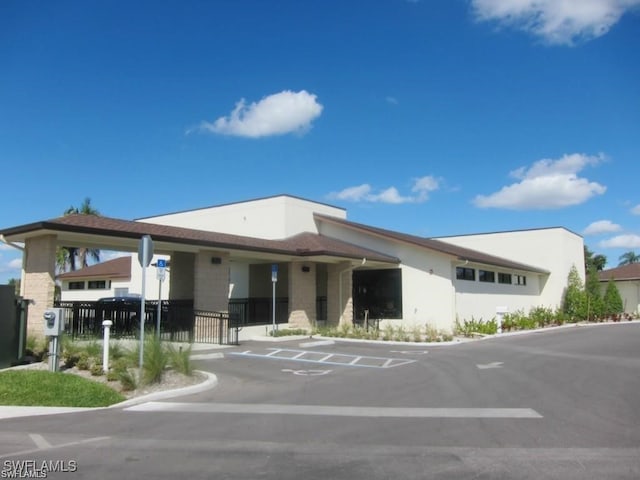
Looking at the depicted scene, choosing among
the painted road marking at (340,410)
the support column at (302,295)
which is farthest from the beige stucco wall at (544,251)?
the painted road marking at (340,410)

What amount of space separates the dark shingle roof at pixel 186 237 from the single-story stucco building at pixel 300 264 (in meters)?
0.05

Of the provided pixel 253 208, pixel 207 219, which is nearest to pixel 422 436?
pixel 253 208

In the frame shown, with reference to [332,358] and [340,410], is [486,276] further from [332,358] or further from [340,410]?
[340,410]

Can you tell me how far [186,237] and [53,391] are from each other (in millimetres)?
9233

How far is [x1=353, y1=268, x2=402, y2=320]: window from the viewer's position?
2667cm

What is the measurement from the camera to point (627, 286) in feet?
154

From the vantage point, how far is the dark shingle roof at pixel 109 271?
1533 inches

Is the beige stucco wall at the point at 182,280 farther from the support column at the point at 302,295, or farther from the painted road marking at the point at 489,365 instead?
the painted road marking at the point at 489,365

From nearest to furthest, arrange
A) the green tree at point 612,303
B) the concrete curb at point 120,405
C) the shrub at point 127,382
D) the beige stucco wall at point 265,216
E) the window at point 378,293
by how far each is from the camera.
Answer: the concrete curb at point 120,405, the shrub at point 127,382, the window at point 378,293, the beige stucco wall at point 265,216, the green tree at point 612,303

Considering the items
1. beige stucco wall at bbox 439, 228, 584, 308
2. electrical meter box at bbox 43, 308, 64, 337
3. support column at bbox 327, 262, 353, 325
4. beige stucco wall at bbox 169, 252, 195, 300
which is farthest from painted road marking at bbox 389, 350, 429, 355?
beige stucco wall at bbox 439, 228, 584, 308

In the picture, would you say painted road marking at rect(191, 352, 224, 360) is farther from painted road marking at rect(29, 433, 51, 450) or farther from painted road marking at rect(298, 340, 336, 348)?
painted road marking at rect(29, 433, 51, 450)

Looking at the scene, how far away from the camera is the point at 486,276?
Result: 30.8 metres

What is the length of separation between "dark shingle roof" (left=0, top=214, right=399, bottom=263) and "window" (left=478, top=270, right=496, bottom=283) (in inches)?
235

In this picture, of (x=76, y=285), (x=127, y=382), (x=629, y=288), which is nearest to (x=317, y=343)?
(x=127, y=382)
